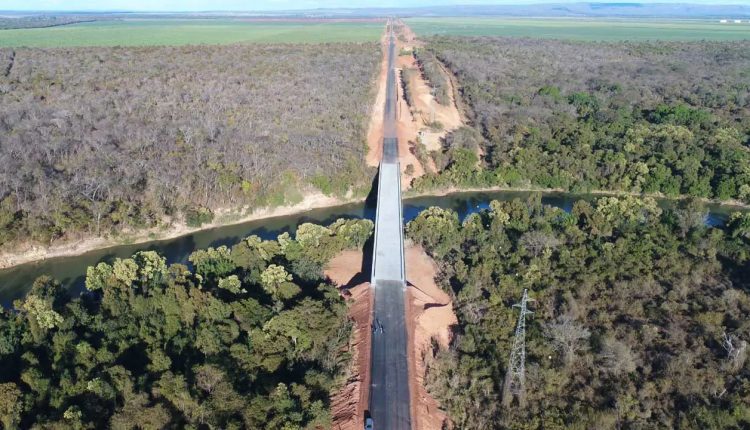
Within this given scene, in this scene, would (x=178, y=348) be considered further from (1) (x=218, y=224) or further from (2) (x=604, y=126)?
(2) (x=604, y=126)

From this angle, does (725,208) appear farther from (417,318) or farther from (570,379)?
(417,318)

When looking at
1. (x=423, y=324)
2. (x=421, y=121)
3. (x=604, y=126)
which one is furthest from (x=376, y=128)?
(x=423, y=324)

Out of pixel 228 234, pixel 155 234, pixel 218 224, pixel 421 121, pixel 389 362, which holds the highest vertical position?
pixel 421 121

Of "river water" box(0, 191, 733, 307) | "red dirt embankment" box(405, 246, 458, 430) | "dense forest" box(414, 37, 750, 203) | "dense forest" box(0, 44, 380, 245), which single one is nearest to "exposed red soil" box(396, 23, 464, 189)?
"dense forest" box(414, 37, 750, 203)

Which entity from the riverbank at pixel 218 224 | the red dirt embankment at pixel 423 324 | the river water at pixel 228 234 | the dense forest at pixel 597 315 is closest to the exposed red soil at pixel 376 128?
the riverbank at pixel 218 224

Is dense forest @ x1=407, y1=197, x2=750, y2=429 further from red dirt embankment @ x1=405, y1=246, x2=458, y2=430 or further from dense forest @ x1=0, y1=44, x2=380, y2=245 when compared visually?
dense forest @ x1=0, y1=44, x2=380, y2=245

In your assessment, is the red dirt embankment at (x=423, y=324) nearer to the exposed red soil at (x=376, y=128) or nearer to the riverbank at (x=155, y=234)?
the riverbank at (x=155, y=234)

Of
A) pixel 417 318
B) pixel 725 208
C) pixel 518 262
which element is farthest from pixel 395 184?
pixel 725 208
